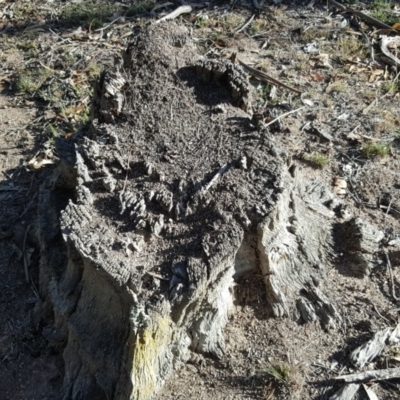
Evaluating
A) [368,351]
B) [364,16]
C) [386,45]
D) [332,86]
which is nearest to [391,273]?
[368,351]

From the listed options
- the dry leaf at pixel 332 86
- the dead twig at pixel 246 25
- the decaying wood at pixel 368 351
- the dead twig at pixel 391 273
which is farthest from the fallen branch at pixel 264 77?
the decaying wood at pixel 368 351

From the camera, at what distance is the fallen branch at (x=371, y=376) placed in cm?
316

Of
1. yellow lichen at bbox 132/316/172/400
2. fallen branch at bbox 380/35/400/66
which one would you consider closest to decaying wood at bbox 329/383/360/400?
yellow lichen at bbox 132/316/172/400

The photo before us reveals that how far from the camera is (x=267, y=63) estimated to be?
5.99m

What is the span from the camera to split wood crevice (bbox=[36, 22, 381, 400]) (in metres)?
2.91

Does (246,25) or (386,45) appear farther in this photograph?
(246,25)

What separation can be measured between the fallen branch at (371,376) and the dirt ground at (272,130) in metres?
0.04

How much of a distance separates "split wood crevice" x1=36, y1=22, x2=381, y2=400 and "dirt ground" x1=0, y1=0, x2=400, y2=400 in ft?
0.40

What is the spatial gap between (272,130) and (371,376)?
1.88 metres

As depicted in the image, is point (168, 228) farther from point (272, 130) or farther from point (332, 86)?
point (332, 86)

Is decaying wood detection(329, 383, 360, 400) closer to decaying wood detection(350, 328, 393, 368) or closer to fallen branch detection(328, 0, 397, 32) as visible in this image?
decaying wood detection(350, 328, 393, 368)

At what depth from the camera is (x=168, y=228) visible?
3086 mm

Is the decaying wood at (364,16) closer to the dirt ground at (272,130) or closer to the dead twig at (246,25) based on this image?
the dirt ground at (272,130)

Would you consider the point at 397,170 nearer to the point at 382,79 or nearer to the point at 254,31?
the point at 382,79
